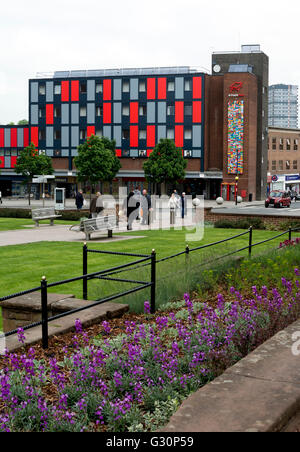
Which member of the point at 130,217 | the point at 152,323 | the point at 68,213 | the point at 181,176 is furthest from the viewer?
the point at 181,176

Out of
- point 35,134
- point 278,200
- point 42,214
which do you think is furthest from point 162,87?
point 42,214

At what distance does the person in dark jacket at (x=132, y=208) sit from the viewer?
24797 millimetres

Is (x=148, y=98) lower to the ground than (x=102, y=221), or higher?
higher

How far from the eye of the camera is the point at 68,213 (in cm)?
3017

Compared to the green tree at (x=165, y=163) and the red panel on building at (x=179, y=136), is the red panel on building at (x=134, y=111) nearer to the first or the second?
the red panel on building at (x=179, y=136)

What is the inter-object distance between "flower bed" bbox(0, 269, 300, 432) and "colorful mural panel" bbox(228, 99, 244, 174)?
6512 centimetres

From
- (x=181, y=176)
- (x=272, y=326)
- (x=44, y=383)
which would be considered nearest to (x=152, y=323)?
(x=272, y=326)

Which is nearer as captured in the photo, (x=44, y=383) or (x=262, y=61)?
(x=44, y=383)

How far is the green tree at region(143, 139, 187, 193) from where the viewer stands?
65875 millimetres
